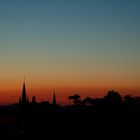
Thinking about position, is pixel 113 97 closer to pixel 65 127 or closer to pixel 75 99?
pixel 75 99

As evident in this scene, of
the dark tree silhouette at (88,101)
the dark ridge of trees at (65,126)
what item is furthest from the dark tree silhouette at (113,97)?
the dark ridge of trees at (65,126)

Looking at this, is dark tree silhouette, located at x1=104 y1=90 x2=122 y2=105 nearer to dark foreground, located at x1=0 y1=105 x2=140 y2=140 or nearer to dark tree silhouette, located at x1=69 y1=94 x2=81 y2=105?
dark tree silhouette, located at x1=69 y1=94 x2=81 y2=105

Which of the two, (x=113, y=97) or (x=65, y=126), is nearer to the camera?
(x=65, y=126)

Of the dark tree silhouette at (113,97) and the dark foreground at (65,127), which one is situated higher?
the dark tree silhouette at (113,97)

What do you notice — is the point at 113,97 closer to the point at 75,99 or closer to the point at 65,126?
the point at 75,99

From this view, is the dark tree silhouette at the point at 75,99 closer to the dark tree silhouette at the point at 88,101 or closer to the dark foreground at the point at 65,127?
the dark tree silhouette at the point at 88,101

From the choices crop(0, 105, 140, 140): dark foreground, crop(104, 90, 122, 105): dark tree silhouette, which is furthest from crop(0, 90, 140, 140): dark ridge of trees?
crop(104, 90, 122, 105): dark tree silhouette

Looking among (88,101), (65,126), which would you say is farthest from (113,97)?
(65,126)

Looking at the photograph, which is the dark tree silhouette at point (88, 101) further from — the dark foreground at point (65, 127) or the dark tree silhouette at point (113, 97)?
the dark foreground at point (65, 127)

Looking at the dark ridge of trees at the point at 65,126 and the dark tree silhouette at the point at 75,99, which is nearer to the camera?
the dark ridge of trees at the point at 65,126

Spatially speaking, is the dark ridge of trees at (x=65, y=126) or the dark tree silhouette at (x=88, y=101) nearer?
the dark ridge of trees at (x=65, y=126)

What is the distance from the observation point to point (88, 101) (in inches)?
3671

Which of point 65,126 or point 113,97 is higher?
point 113,97

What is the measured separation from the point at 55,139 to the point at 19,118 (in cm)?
718
